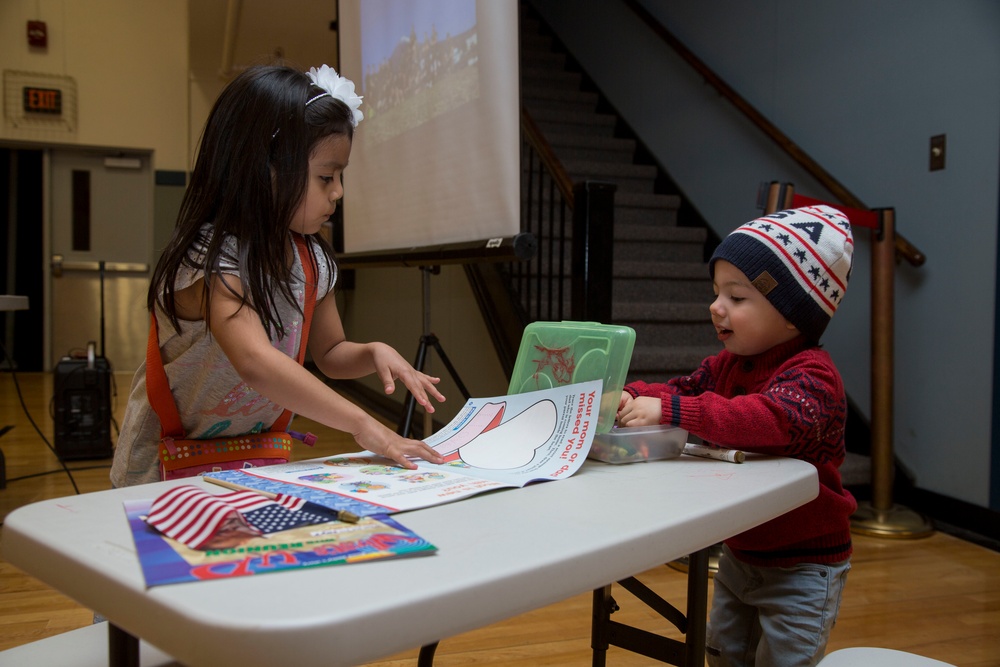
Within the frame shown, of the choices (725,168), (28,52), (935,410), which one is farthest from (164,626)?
(28,52)

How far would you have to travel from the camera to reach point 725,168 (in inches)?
153

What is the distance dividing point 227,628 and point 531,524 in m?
0.26

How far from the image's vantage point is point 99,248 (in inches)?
275

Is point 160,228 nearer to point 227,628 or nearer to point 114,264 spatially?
point 114,264

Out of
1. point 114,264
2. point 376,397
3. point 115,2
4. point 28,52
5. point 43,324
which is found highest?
point 115,2

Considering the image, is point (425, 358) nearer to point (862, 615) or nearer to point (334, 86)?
point (862, 615)

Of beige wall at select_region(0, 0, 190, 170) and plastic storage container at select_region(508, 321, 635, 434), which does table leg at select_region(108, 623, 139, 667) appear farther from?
beige wall at select_region(0, 0, 190, 170)

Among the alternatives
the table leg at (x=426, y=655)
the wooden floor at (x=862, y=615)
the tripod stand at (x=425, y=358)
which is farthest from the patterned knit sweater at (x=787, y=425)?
the tripod stand at (x=425, y=358)

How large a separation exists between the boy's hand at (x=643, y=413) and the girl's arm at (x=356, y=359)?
0.23 meters

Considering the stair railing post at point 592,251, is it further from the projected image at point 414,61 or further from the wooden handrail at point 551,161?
the projected image at point 414,61

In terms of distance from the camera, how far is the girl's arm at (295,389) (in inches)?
32.0

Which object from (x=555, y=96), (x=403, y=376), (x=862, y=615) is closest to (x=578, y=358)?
(x=403, y=376)

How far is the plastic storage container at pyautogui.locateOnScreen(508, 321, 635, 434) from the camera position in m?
0.89

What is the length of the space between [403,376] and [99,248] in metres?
7.02
